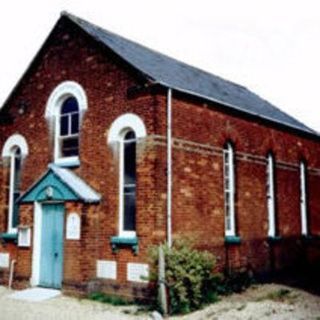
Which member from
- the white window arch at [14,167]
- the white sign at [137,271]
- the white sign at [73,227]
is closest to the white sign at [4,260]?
the white window arch at [14,167]

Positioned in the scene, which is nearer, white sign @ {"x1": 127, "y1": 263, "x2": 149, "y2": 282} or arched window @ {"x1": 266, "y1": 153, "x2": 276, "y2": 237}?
white sign @ {"x1": 127, "y1": 263, "x2": 149, "y2": 282}

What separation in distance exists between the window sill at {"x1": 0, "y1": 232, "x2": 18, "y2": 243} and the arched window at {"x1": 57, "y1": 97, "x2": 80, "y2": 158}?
3.06 m

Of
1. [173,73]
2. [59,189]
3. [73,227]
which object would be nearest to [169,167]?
[73,227]

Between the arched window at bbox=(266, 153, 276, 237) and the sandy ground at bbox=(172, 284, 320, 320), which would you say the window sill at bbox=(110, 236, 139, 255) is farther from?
the arched window at bbox=(266, 153, 276, 237)

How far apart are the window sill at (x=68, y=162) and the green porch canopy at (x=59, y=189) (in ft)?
0.63

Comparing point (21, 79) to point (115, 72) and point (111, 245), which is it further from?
point (111, 245)

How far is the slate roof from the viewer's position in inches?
581

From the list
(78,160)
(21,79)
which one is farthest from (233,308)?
(21,79)

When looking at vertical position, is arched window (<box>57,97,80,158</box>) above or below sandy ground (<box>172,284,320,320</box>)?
above

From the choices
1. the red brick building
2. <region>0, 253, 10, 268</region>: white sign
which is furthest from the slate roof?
<region>0, 253, 10, 268</region>: white sign

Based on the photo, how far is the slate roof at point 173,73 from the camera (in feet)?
48.5

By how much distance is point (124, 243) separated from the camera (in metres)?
13.7

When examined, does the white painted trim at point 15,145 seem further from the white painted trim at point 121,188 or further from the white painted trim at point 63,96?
the white painted trim at point 121,188

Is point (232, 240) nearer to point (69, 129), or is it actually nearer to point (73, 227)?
point (73, 227)
